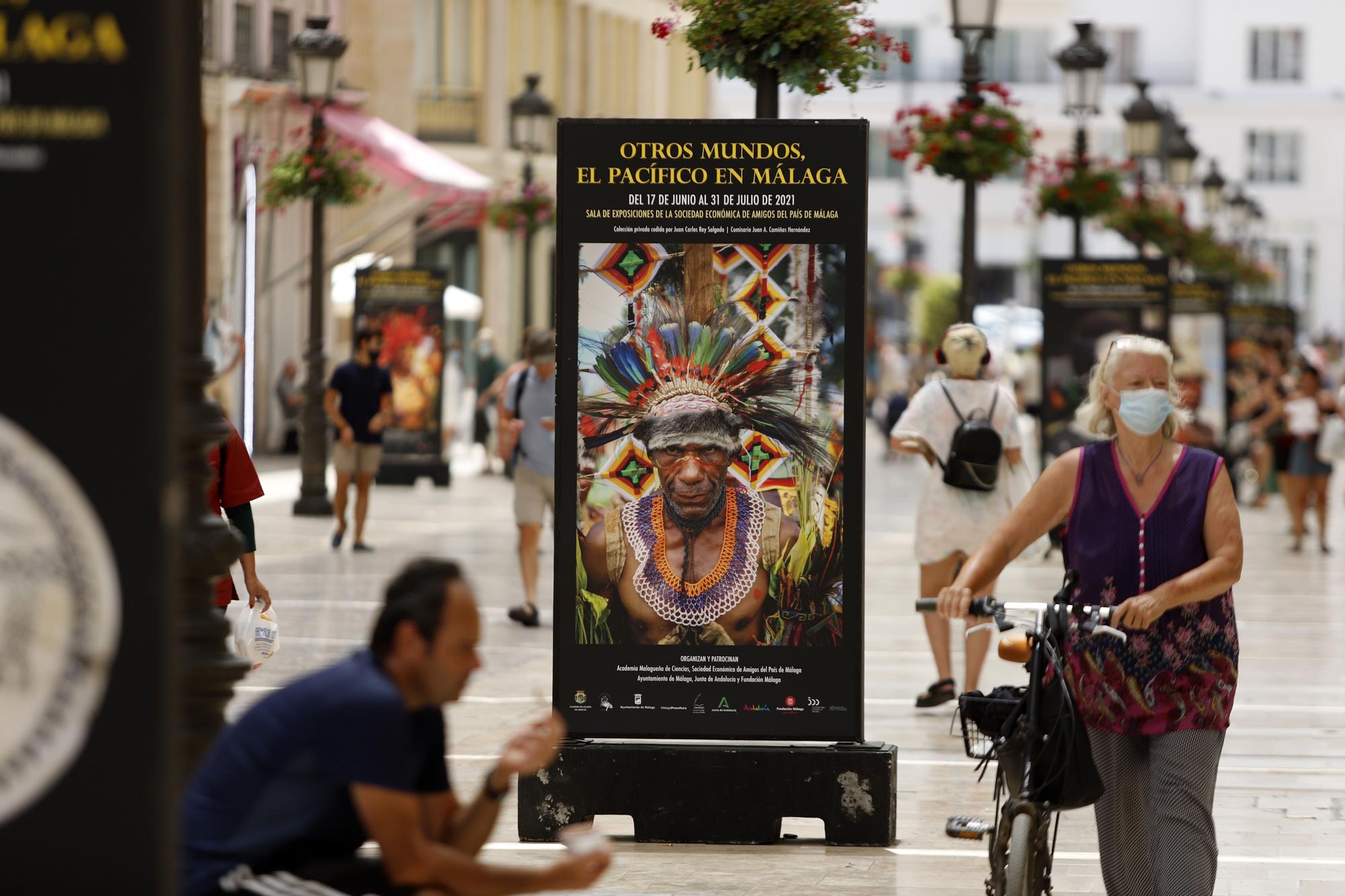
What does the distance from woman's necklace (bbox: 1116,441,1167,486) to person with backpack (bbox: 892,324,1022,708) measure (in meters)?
4.51

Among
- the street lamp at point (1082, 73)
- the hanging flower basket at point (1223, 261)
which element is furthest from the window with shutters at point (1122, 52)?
the street lamp at point (1082, 73)

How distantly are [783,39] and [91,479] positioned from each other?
19.6ft

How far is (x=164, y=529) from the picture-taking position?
11.2 ft

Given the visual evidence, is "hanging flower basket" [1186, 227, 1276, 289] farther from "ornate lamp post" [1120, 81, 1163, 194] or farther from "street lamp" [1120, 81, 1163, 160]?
"street lamp" [1120, 81, 1163, 160]

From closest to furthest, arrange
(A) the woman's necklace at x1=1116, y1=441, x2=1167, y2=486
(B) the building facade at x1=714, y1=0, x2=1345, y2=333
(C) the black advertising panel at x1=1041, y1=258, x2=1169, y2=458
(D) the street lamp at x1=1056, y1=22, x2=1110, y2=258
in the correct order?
(A) the woman's necklace at x1=1116, y1=441, x2=1167, y2=486
(C) the black advertising panel at x1=1041, y1=258, x2=1169, y2=458
(D) the street lamp at x1=1056, y1=22, x2=1110, y2=258
(B) the building facade at x1=714, y1=0, x2=1345, y2=333

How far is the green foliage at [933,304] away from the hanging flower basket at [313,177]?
146 ft

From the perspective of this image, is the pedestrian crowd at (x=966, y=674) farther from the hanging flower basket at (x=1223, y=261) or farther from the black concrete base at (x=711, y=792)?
the hanging flower basket at (x=1223, y=261)

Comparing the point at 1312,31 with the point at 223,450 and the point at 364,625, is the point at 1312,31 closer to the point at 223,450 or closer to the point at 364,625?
the point at 364,625

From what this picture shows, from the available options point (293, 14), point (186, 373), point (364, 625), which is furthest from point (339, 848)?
point (293, 14)

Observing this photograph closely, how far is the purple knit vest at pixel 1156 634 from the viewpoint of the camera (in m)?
6.28

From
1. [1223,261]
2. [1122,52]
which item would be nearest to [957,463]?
[1223,261]

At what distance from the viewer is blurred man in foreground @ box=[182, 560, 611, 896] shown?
4426mm

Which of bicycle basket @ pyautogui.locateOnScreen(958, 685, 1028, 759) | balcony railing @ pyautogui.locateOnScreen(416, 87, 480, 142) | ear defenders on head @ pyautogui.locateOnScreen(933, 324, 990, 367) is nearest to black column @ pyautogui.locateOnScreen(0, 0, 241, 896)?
bicycle basket @ pyautogui.locateOnScreen(958, 685, 1028, 759)

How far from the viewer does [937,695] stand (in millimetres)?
11406
